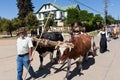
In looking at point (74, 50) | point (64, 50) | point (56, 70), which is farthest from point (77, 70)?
point (64, 50)

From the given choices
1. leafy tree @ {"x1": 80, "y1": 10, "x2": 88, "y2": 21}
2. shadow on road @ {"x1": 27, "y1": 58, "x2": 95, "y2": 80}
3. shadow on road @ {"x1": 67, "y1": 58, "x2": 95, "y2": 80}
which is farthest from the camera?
leafy tree @ {"x1": 80, "y1": 10, "x2": 88, "y2": 21}

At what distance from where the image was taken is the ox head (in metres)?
9.58

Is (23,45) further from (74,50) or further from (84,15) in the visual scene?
(84,15)

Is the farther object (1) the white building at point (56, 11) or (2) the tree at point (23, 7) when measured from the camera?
(1) the white building at point (56, 11)

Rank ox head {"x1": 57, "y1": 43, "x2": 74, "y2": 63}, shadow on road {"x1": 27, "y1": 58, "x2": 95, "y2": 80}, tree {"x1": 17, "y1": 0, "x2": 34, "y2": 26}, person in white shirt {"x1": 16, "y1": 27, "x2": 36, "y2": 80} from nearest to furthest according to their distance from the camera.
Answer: ox head {"x1": 57, "y1": 43, "x2": 74, "y2": 63} → person in white shirt {"x1": 16, "y1": 27, "x2": 36, "y2": 80} → shadow on road {"x1": 27, "y1": 58, "x2": 95, "y2": 80} → tree {"x1": 17, "y1": 0, "x2": 34, "y2": 26}

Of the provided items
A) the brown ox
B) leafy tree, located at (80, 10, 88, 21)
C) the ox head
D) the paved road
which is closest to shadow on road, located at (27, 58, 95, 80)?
the paved road

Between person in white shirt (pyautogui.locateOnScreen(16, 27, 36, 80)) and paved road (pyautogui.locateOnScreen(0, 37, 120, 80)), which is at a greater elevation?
person in white shirt (pyautogui.locateOnScreen(16, 27, 36, 80))

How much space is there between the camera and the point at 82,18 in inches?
2606

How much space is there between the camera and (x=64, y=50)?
31.7 ft

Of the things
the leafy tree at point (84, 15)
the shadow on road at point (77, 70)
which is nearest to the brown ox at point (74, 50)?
the shadow on road at point (77, 70)

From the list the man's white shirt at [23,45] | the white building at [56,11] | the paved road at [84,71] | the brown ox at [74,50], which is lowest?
the paved road at [84,71]

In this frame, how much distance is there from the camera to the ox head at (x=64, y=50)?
31.4 ft

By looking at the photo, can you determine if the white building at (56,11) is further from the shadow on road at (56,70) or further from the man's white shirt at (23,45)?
the man's white shirt at (23,45)

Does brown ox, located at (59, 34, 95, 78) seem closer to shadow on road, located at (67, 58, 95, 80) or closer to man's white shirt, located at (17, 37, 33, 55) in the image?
shadow on road, located at (67, 58, 95, 80)
